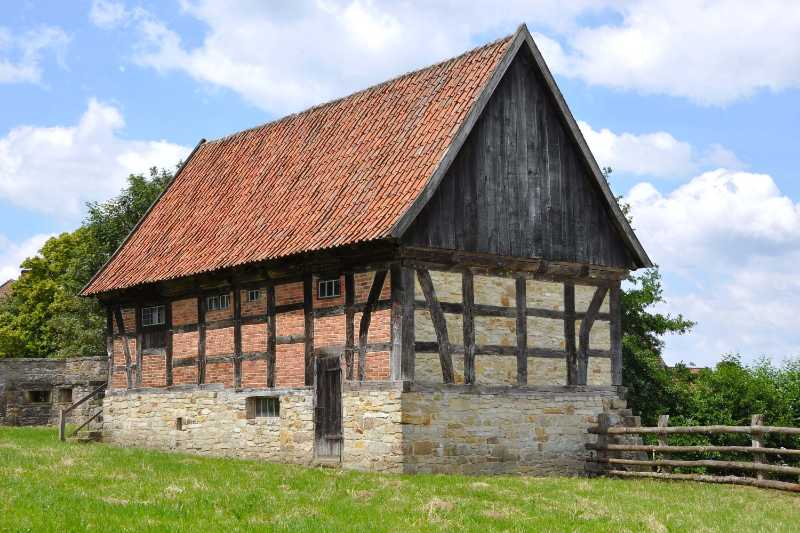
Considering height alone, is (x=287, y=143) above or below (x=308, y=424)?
above

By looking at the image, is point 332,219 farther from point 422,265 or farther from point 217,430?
point 217,430

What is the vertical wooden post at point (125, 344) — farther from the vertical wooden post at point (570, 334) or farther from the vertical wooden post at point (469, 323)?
the vertical wooden post at point (570, 334)

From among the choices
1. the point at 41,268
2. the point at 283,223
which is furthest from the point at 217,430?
the point at 41,268

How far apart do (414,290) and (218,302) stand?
20.0ft

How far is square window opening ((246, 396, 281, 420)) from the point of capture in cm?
2194

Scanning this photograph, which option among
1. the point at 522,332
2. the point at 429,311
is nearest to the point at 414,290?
the point at 429,311

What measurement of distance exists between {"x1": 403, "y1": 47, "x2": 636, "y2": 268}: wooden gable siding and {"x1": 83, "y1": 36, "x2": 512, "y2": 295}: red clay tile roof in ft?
2.11

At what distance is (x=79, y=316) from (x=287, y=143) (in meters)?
20.9

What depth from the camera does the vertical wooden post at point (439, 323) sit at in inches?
767

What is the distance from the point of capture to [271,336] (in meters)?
22.0

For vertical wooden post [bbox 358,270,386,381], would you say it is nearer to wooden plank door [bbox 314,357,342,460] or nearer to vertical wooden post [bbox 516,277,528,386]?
wooden plank door [bbox 314,357,342,460]

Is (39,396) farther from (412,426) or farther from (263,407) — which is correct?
(412,426)

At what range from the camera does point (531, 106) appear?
2164 centimetres

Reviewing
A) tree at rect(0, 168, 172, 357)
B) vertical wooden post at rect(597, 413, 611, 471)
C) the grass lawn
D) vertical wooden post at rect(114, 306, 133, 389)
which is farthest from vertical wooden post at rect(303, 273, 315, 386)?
tree at rect(0, 168, 172, 357)
